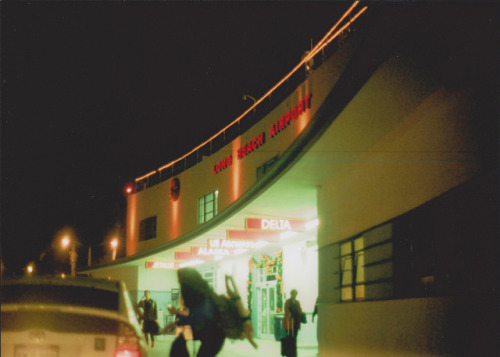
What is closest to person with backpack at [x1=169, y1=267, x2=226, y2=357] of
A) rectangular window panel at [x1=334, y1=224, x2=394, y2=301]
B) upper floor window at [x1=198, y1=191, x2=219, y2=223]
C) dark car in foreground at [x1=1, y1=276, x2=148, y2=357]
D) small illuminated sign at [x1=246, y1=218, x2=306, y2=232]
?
dark car in foreground at [x1=1, y1=276, x2=148, y2=357]

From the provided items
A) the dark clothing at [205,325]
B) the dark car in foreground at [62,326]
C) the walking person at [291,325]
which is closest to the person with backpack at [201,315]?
the dark clothing at [205,325]

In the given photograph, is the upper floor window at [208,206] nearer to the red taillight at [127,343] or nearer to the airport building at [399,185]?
the airport building at [399,185]

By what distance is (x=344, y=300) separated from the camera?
14.2 meters

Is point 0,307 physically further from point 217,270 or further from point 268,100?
point 217,270

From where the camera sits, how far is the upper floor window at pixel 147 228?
125ft

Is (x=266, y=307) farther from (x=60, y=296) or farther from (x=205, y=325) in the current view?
(x=60, y=296)

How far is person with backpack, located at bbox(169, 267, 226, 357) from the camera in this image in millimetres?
7363

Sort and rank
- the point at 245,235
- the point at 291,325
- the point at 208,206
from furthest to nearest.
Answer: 1. the point at 208,206
2. the point at 245,235
3. the point at 291,325

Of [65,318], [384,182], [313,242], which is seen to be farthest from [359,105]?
[313,242]

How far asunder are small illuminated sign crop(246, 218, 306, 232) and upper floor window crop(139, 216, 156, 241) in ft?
67.9

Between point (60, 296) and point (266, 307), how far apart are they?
19.5 m

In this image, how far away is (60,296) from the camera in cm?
678

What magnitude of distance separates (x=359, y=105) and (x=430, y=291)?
325 cm

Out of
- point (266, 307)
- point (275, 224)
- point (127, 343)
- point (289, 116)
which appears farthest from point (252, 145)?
point (127, 343)
